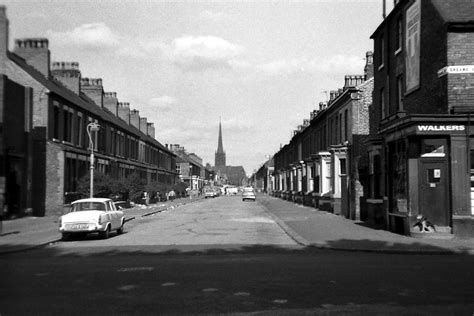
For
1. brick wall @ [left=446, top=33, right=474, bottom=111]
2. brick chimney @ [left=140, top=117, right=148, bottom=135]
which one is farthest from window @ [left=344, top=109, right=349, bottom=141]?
brick chimney @ [left=140, top=117, right=148, bottom=135]

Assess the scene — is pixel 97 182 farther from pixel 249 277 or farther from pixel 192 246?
pixel 249 277

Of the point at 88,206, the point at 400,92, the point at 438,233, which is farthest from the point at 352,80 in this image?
the point at 88,206

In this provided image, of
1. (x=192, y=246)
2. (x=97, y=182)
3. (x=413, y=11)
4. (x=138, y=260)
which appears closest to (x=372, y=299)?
(x=138, y=260)

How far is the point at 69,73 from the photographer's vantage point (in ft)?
143

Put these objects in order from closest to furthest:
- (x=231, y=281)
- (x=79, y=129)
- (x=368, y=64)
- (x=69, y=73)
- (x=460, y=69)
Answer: (x=231, y=281) → (x=460, y=69) → (x=368, y=64) → (x=79, y=129) → (x=69, y=73)

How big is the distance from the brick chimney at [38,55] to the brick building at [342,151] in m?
20.4

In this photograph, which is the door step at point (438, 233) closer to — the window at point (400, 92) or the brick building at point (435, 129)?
the brick building at point (435, 129)

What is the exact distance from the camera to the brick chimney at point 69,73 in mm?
43375

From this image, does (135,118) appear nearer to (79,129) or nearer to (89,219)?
(79,129)

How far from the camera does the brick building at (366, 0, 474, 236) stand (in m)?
17.9

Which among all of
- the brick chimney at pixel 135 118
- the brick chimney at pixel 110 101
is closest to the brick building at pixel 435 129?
the brick chimney at pixel 110 101

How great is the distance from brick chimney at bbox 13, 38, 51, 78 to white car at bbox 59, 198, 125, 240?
18514mm

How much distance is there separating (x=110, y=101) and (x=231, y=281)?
163ft

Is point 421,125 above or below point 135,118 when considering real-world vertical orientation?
below
